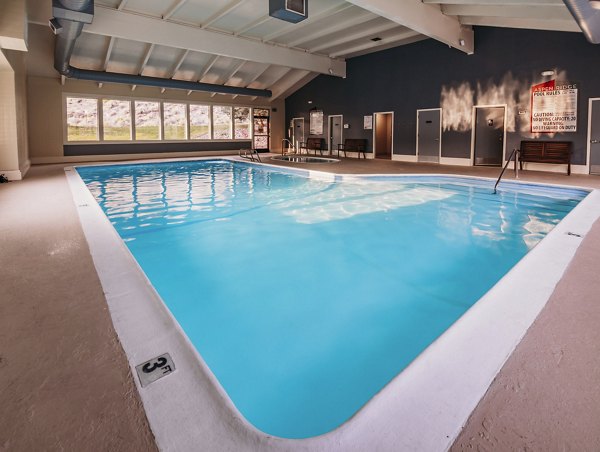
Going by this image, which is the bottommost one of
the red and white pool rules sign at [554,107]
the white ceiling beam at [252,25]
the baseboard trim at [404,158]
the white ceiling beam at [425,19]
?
the baseboard trim at [404,158]

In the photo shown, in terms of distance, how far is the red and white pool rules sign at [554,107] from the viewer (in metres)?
9.00

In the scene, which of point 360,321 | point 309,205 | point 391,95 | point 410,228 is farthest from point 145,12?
point 360,321

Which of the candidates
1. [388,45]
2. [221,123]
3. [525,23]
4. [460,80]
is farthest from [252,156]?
[525,23]

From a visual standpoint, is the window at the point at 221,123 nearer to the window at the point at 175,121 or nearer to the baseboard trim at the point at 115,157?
the baseboard trim at the point at 115,157

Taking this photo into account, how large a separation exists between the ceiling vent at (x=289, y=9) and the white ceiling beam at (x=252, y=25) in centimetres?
282

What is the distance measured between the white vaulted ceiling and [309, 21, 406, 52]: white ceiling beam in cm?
3

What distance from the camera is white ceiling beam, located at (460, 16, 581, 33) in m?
8.51

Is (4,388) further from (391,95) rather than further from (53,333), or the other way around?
(391,95)

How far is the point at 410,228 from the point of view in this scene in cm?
505

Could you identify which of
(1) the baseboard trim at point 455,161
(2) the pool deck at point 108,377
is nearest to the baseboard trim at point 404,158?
(1) the baseboard trim at point 455,161

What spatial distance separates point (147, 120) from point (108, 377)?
15073 millimetres

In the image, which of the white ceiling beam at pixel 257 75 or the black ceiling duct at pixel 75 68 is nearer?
the black ceiling duct at pixel 75 68

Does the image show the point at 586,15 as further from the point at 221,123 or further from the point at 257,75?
the point at 221,123

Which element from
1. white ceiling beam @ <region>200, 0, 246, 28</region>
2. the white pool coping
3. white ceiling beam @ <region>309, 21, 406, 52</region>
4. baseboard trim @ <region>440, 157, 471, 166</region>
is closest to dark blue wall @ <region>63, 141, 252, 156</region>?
white ceiling beam @ <region>309, 21, 406, 52</region>
